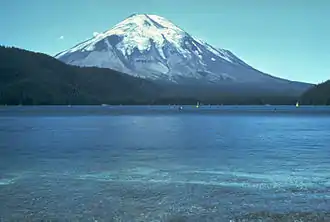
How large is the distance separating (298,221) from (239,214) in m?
1.93

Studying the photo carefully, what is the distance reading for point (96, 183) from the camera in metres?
21.7

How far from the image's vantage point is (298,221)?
48.2 feet

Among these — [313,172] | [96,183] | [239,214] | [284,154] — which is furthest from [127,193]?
[284,154]

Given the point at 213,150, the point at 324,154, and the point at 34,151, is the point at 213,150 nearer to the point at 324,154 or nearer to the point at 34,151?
the point at 324,154

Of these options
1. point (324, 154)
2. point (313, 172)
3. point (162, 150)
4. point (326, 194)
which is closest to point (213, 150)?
point (162, 150)

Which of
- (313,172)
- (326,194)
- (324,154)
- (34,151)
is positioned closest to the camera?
(326,194)

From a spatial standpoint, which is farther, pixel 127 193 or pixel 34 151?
pixel 34 151

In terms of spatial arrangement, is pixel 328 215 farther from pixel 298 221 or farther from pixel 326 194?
pixel 326 194

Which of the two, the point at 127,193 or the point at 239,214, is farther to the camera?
the point at 127,193

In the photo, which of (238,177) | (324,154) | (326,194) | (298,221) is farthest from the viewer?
(324,154)

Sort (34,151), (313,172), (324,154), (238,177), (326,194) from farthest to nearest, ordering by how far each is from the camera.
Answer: (34,151) → (324,154) → (313,172) → (238,177) → (326,194)

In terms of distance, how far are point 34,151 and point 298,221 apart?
2655cm

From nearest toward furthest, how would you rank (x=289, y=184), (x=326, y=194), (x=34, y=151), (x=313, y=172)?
(x=326, y=194) → (x=289, y=184) → (x=313, y=172) → (x=34, y=151)

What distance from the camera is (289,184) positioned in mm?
21031
